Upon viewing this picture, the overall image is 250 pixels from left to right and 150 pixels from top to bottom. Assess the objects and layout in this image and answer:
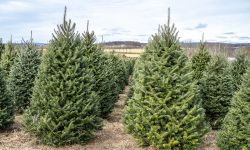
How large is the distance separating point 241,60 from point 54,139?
1096cm

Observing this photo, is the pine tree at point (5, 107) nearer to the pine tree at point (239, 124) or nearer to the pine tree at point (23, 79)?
the pine tree at point (23, 79)

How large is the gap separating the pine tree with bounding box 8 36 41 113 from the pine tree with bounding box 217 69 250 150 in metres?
8.37

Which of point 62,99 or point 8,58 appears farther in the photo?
point 8,58

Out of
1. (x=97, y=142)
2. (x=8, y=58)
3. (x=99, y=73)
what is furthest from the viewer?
(x=8, y=58)

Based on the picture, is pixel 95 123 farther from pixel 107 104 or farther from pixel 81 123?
pixel 107 104

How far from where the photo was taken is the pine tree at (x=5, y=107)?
11805 mm

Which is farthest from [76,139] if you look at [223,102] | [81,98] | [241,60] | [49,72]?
[241,60]

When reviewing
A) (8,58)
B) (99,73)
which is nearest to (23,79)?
(99,73)

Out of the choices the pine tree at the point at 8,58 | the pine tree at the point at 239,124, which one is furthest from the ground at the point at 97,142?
the pine tree at the point at 8,58

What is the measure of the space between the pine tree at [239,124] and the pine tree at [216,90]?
13.2 ft

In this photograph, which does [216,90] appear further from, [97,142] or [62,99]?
[62,99]

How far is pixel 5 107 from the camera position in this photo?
39.0ft

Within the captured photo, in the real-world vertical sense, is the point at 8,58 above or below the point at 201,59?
below

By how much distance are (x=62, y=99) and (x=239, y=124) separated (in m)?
4.73
